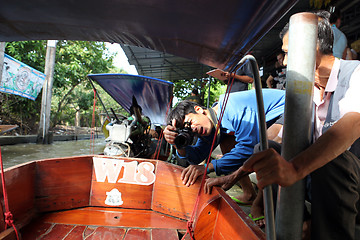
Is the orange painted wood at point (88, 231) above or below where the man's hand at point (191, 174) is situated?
below

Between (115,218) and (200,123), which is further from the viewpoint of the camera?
(200,123)

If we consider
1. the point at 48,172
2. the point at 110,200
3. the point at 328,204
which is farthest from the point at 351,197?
the point at 48,172

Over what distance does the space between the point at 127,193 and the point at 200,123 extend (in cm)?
89

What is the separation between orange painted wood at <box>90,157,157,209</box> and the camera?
67.8 inches

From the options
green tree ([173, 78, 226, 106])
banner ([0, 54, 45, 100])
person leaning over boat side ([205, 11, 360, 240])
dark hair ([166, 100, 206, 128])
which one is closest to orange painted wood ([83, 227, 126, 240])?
dark hair ([166, 100, 206, 128])

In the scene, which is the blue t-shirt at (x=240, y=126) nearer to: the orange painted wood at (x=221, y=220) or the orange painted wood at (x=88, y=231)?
the orange painted wood at (x=221, y=220)

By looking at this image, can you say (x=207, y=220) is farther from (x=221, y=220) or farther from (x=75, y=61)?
(x=75, y=61)

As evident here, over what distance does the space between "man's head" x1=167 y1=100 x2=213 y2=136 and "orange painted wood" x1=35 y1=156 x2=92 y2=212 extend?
881 millimetres

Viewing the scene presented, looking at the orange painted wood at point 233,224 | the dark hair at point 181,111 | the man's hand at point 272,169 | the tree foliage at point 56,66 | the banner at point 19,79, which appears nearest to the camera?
the man's hand at point 272,169

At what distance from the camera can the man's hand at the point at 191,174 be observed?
4.95 feet

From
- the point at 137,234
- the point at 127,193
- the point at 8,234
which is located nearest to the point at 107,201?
the point at 127,193

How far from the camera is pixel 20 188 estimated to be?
1.38 metres

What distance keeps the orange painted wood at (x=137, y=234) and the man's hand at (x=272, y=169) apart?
1.09 meters

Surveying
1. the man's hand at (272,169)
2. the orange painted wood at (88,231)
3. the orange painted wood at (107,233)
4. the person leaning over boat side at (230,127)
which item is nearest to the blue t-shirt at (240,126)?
the person leaning over boat side at (230,127)
